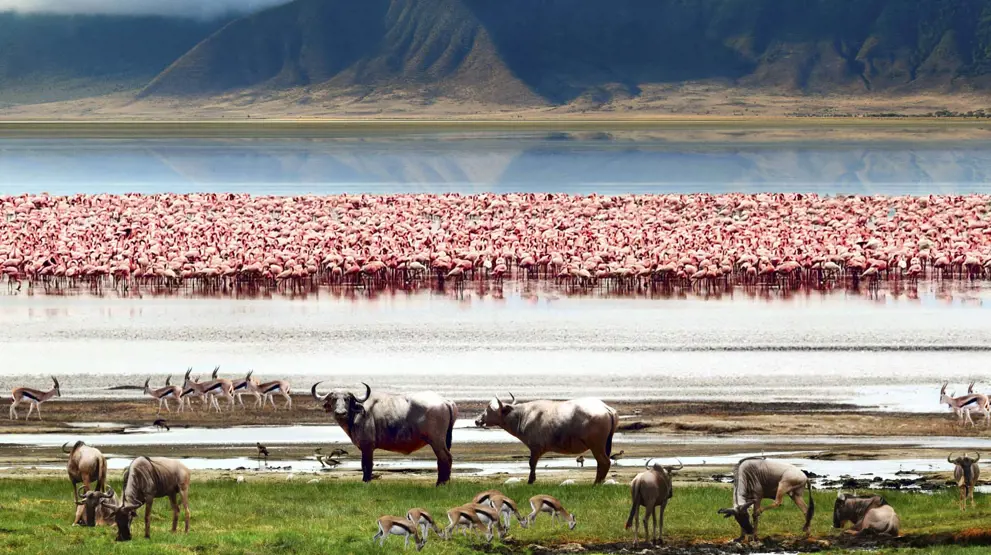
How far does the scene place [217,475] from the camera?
55.8 feet

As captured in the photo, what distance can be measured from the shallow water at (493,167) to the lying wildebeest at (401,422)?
5062cm

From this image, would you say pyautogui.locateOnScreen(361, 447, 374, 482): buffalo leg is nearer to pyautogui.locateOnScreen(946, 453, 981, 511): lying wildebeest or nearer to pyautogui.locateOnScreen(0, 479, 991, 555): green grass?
pyautogui.locateOnScreen(0, 479, 991, 555): green grass

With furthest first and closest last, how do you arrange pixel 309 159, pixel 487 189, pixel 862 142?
1. pixel 862 142
2. pixel 309 159
3. pixel 487 189

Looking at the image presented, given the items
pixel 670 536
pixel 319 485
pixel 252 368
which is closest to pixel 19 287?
pixel 252 368

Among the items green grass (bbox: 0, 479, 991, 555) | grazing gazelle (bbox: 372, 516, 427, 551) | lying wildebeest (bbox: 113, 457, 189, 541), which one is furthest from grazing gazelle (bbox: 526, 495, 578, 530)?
lying wildebeest (bbox: 113, 457, 189, 541)

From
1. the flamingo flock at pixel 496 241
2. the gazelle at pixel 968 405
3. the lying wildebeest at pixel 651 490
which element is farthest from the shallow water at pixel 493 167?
the lying wildebeest at pixel 651 490

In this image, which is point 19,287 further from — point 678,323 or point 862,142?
point 862,142

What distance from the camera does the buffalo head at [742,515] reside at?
44.3 feet

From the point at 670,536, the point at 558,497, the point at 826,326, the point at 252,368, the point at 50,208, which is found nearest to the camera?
the point at 670,536

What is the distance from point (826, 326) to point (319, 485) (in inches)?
554

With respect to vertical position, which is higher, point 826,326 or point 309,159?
point 309,159

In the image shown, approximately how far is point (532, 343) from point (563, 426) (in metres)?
9.57

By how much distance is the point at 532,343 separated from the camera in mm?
25984

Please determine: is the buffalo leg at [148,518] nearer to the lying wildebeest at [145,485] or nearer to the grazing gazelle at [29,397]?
the lying wildebeest at [145,485]
